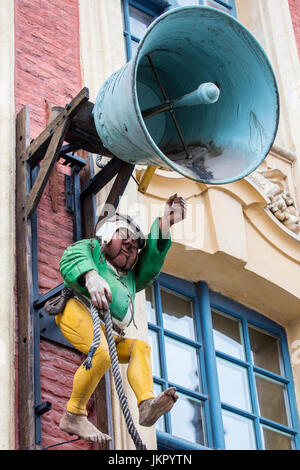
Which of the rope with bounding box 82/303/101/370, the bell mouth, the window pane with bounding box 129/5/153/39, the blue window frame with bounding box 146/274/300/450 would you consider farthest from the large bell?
the window pane with bounding box 129/5/153/39

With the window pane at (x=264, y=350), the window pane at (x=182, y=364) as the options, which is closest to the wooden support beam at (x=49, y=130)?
the window pane at (x=182, y=364)

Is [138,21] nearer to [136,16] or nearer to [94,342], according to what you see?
[136,16]

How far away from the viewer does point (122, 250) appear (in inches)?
302

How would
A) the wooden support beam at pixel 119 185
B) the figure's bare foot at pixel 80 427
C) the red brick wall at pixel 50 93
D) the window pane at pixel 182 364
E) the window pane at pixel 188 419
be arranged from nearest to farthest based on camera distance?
the figure's bare foot at pixel 80 427 < the red brick wall at pixel 50 93 < the wooden support beam at pixel 119 185 < the window pane at pixel 188 419 < the window pane at pixel 182 364

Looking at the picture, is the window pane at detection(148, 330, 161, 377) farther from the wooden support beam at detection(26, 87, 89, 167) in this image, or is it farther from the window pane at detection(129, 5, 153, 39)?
the window pane at detection(129, 5, 153, 39)

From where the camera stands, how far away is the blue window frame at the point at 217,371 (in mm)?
8719

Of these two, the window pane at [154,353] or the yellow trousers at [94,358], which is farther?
the window pane at [154,353]

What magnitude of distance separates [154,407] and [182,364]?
193cm

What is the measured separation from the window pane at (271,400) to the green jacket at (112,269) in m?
1.90

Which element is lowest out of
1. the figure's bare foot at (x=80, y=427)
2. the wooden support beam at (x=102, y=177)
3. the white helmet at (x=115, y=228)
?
the figure's bare foot at (x=80, y=427)

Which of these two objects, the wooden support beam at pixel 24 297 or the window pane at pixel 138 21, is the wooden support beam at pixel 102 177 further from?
the window pane at pixel 138 21

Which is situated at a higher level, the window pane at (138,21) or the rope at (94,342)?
the window pane at (138,21)

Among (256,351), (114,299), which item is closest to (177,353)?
(256,351)

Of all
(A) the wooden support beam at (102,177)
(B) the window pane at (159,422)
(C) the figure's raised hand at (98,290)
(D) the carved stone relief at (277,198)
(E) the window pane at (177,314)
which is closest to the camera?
(C) the figure's raised hand at (98,290)
